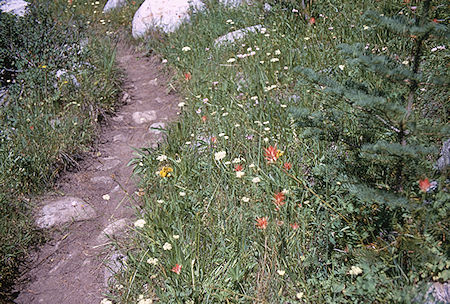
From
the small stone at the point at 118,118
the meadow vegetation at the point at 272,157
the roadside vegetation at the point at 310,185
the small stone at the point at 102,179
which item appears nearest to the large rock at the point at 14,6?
the meadow vegetation at the point at 272,157

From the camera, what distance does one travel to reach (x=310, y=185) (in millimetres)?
3018

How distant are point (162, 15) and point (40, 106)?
3.21 metres

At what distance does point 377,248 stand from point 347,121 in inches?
51.6

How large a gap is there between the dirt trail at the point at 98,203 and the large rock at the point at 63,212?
0.02 m

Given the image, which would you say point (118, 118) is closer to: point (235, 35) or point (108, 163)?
point (108, 163)

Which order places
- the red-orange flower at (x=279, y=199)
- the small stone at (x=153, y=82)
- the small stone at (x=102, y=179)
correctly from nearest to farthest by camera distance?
the red-orange flower at (x=279, y=199) → the small stone at (x=102, y=179) → the small stone at (x=153, y=82)

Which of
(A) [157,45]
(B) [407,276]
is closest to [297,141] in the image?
(B) [407,276]

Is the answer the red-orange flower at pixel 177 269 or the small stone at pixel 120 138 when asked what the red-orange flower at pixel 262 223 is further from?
the small stone at pixel 120 138

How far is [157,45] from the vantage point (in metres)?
6.80

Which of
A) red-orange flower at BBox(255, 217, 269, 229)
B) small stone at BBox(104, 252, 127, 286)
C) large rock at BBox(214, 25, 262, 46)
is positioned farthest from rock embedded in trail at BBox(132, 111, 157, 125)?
red-orange flower at BBox(255, 217, 269, 229)

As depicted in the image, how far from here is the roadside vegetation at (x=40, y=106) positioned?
3.63 m

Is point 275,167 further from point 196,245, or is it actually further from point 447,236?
point 447,236

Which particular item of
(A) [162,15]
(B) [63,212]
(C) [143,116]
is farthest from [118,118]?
(A) [162,15]

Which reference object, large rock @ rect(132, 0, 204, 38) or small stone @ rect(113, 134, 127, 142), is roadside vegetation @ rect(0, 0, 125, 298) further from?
large rock @ rect(132, 0, 204, 38)
